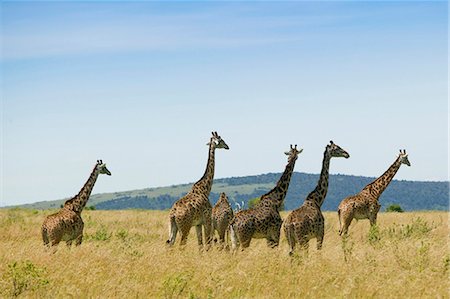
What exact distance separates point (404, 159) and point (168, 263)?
35.0ft

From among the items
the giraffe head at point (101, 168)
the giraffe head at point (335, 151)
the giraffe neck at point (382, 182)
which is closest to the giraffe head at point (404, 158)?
the giraffe neck at point (382, 182)

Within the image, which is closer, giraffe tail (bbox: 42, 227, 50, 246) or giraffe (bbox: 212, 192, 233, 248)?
giraffe tail (bbox: 42, 227, 50, 246)

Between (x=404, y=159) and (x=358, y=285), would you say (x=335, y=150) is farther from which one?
(x=358, y=285)

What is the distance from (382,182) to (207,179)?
5.95m

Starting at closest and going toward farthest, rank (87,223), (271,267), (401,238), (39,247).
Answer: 1. (271,267)
2. (39,247)
3. (401,238)
4. (87,223)

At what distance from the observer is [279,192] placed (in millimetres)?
17266

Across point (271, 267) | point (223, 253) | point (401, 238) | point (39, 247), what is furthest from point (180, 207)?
point (401, 238)

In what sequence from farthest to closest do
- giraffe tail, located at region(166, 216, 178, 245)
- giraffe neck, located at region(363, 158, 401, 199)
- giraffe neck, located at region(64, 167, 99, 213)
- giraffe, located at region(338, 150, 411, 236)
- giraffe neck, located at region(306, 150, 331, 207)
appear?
giraffe neck, located at region(363, 158, 401, 199)
giraffe, located at region(338, 150, 411, 236)
giraffe neck, located at region(64, 167, 99, 213)
giraffe tail, located at region(166, 216, 178, 245)
giraffe neck, located at region(306, 150, 331, 207)

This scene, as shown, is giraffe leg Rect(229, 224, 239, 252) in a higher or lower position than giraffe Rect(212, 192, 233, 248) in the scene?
lower

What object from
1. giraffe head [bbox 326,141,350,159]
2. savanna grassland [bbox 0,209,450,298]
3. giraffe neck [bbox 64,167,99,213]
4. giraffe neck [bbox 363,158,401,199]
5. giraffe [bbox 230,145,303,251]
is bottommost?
savanna grassland [bbox 0,209,450,298]

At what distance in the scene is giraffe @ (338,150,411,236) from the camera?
21078 millimetres

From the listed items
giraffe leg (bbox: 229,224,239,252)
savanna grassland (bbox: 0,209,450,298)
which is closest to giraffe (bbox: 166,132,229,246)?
savanna grassland (bbox: 0,209,450,298)

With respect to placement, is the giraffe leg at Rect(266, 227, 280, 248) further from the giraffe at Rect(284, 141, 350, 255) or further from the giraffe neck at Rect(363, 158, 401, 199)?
the giraffe neck at Rect(363, 158, 401, 199)

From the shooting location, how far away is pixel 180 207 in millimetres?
17688
